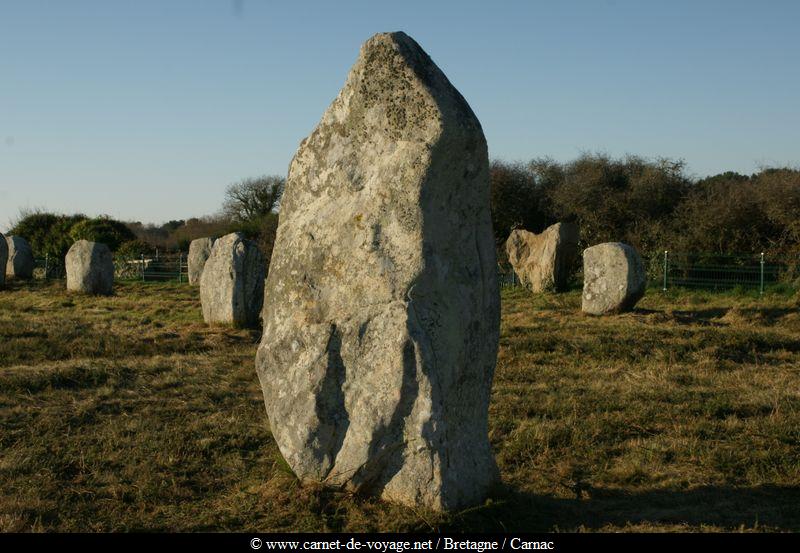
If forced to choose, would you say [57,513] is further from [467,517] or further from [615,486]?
[615,486]

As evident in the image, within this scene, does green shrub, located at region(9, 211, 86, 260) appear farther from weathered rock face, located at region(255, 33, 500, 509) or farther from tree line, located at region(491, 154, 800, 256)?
weathered rock face, located at region(255, 33, 500, 509)

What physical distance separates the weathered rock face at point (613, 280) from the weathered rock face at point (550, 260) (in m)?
4.67

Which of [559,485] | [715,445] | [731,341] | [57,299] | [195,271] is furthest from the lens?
[195,271]

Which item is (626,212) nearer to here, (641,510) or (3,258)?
(3,258)

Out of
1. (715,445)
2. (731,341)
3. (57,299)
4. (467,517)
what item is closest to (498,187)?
(57,299)

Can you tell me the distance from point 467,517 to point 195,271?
22.7m

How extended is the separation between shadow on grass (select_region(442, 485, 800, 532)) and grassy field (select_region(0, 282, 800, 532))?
0.02 metres

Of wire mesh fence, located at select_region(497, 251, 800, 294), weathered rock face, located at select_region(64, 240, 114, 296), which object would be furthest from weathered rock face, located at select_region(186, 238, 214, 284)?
wire mesh fence, located at select_region(497, 251, 800, 294)

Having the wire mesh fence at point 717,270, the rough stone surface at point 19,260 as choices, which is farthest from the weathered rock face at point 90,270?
the wire mesh fence at point 717,270

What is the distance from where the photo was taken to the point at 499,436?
7.32m

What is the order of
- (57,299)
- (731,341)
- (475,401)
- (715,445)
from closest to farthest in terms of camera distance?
(475,401) < (715,445) < (731,341) < (57,299)

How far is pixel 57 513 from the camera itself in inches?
213

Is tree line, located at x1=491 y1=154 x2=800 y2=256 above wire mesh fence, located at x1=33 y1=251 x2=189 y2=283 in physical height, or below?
above

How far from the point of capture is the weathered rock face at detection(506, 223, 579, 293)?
20.8 meters
